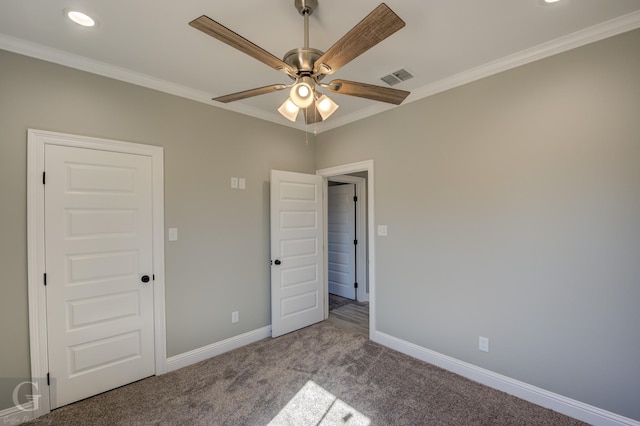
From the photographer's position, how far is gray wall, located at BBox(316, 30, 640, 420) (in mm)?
1876

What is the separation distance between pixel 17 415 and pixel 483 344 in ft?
12.1

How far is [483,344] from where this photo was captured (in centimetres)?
245

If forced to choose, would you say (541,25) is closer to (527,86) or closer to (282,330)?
(527,86)

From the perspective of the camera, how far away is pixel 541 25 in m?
1.90

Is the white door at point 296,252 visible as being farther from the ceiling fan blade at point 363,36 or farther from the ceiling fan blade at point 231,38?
the ceiling fan blade at point 363,36

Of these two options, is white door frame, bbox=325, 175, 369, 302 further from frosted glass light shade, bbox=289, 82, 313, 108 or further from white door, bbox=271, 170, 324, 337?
frosted glass light shade, bbox=289, 82, 313, 108

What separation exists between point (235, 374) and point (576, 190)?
3238 mm

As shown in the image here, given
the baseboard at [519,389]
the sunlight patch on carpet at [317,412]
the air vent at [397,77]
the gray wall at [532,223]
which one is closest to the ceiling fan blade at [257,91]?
the air vent at [397,77]

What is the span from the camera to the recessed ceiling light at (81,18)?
1768mm

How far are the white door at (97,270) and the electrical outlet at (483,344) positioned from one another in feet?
9.90

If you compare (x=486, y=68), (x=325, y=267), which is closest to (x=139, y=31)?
(x=486, y=68)

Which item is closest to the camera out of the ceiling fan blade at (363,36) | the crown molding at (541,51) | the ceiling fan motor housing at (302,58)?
the ceiling fan blade at (363,36)

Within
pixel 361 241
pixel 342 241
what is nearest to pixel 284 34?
pixel 361 241

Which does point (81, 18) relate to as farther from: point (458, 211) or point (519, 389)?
point (519, 389)
